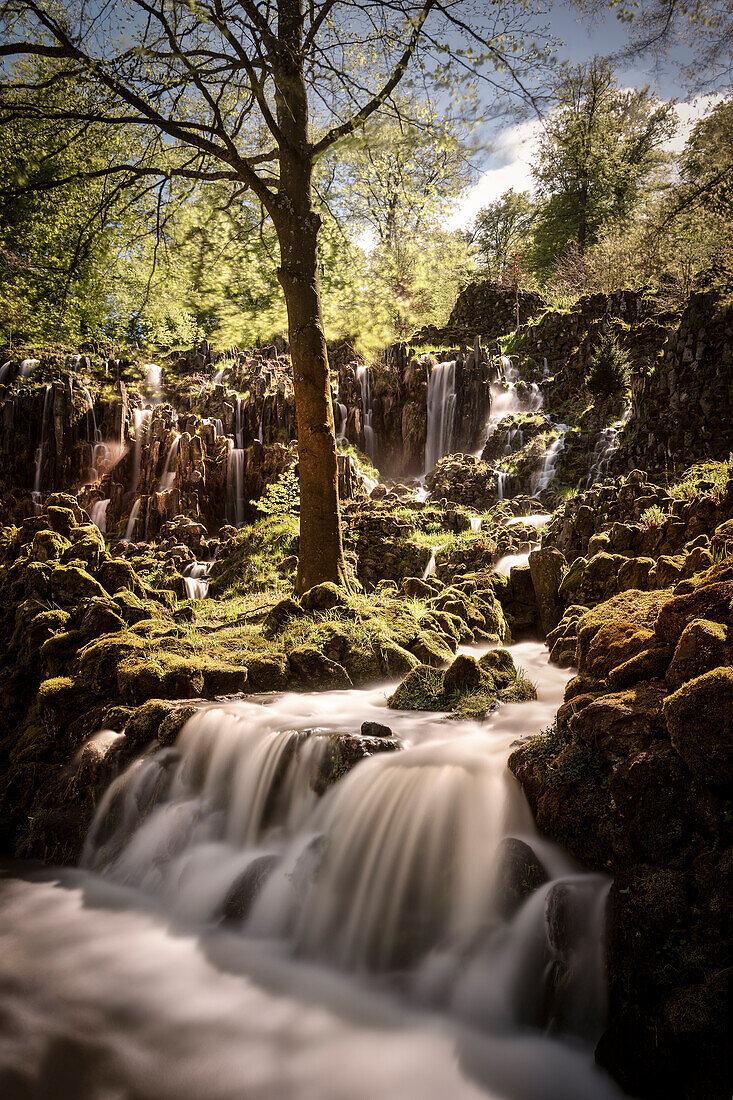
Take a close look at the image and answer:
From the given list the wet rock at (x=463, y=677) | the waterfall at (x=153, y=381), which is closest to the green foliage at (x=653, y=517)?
the wet rock at (x=463, y=677)

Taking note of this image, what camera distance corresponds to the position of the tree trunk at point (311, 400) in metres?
7.27

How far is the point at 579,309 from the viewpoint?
23.4 metres

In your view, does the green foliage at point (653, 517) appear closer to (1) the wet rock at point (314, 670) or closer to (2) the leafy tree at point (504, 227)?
(1) the wet rock at point (314, 670)

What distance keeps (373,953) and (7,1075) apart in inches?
73.9

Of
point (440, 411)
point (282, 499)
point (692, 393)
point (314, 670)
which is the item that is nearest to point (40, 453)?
point (282, 499)

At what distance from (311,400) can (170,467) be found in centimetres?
1085

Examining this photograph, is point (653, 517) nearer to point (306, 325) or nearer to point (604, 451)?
point (306, 325)

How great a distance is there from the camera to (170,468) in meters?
16.8

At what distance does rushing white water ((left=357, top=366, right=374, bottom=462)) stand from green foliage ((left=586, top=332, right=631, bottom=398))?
8.30 metres

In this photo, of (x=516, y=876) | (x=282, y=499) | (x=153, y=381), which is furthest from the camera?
(x=153, y=381)

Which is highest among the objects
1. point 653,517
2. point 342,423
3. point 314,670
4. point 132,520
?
point 342,423

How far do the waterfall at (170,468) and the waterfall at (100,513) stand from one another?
6.33 ft

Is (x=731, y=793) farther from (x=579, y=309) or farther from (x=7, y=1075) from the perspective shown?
(x=579, y=309)

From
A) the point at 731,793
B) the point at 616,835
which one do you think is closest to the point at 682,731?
the point at 731,793
